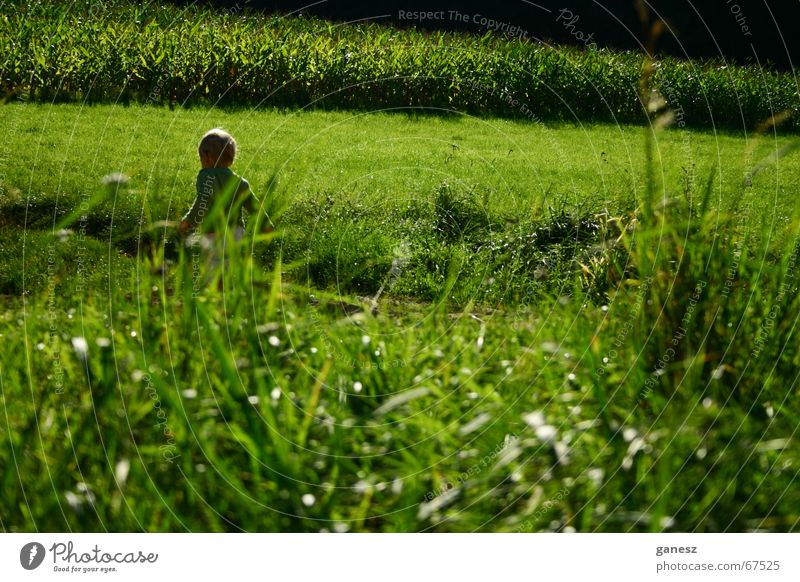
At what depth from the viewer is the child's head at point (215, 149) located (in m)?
4.27

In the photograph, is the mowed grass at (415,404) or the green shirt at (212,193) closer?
the mowed grass at (415,404)

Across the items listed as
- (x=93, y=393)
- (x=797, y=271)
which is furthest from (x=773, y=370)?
(x=93, y=393)

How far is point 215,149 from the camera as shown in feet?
14.0

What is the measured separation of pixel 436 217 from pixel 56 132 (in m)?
3.51

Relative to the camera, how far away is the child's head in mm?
4266

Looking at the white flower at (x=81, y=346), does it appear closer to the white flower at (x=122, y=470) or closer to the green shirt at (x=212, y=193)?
the white flower at (x=122, y=470)

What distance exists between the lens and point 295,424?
7.40 feet

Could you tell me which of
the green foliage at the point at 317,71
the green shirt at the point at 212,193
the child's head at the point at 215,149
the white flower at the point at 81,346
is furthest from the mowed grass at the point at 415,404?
the green foliage at the point at 317,71

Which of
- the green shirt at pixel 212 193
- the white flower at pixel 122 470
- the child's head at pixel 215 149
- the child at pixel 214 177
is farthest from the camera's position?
the child's head at pixel 215 149

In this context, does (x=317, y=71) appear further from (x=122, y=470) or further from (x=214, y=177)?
(x=122, y=470)

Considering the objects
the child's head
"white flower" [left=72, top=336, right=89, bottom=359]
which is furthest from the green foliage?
"white flower" [left=72, top=336, right=89, bottom=359]

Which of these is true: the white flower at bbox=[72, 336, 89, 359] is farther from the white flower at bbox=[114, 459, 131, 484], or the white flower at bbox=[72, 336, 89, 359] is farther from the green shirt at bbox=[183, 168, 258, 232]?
the green shirt at bbox=[183, 168, 258, 232]

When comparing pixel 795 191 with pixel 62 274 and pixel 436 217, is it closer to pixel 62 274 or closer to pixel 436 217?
pixel 436 217

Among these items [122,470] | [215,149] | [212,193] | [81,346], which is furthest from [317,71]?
[122,470]
